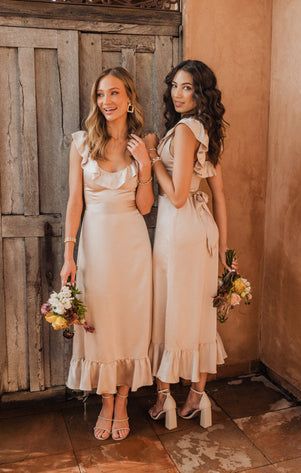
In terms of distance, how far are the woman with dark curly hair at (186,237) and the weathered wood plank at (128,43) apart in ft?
1.16

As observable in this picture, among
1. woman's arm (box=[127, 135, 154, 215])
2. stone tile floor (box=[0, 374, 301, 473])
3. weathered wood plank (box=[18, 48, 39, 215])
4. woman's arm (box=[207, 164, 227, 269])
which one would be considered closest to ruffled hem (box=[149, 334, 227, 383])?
stone tile floor (box=[0, 374, 301, 473])

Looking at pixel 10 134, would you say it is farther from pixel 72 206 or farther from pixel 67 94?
pixel 72 206

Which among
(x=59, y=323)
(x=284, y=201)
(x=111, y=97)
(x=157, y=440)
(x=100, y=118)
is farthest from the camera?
(x=284, y=201)

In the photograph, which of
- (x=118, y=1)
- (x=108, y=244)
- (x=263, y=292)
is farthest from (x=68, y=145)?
(x=263, y=292)

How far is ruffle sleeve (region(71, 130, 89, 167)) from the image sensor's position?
3086 mm

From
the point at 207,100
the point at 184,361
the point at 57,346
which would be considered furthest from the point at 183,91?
the point at 57,346

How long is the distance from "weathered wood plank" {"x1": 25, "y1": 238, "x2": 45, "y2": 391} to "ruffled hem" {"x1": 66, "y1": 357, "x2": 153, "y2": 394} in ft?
1.32

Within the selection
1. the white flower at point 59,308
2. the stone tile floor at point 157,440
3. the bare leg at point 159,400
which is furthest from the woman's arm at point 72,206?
the stone tile floor at point 157,440

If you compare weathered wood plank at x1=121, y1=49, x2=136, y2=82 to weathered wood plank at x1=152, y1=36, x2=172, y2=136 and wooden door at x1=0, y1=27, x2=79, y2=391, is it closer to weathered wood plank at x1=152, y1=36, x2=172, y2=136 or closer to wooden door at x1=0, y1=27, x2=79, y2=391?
weathered wood plank at x1=152, y1=36, x2=172, y2=136

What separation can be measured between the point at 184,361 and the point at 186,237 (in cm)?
75

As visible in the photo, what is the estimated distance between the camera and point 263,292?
4051 mm

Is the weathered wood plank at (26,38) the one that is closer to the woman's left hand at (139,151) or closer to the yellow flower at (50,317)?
the woman's left hand at (139,151)

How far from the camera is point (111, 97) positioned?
3025 mm

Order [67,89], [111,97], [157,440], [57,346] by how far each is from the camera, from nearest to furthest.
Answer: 1. [111,97]
2. [157,440]
3. [67,89]
4. [57,346]
